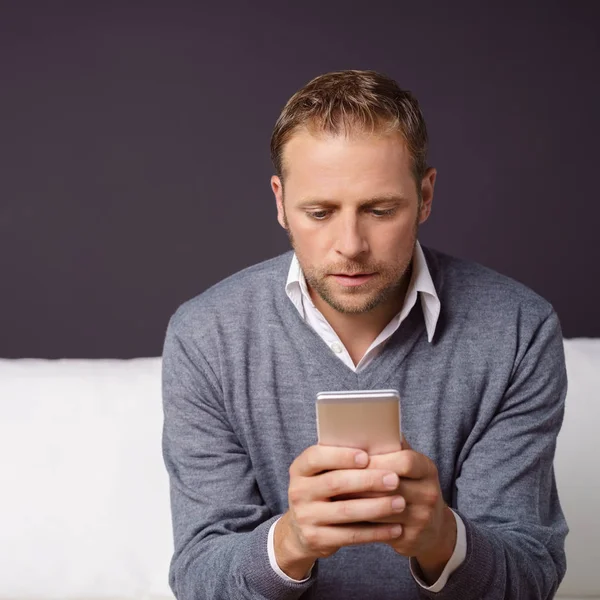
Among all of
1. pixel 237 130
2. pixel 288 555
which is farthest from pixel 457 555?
pixel 237 130

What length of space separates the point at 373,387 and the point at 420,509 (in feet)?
1.62

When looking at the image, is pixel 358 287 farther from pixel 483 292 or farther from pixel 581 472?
pixel 581 472

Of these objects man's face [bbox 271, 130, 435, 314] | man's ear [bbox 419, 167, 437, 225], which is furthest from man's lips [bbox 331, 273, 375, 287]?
man's ear [bbox 419, 167, 437, 225]

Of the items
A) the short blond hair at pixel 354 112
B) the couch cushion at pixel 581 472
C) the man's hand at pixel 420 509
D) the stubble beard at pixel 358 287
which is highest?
the short blond hair at pixel 354 112

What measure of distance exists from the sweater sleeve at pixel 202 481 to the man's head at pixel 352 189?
34cm

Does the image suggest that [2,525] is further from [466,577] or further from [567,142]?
[567,142]

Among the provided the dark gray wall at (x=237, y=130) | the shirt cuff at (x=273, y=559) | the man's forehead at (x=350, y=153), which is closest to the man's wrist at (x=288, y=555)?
the shirt cuff at (x=273, y=559)

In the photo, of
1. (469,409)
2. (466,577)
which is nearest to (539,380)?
(469,409)

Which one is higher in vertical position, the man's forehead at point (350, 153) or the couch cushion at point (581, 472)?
the man's forehead at point (350, 153)

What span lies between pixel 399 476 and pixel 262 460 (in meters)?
0.63

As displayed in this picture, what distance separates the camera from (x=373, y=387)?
2176mm

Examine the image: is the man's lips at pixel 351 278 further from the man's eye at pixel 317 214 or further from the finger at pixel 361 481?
the finger at pixel 361 481

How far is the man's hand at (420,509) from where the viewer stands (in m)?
1.65

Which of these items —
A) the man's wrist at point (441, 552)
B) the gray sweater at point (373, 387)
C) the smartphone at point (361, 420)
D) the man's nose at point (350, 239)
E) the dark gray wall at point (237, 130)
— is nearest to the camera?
the smartphone at point (361, 420)
